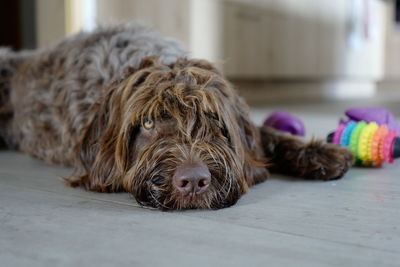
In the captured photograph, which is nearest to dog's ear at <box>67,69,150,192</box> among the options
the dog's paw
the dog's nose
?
the dog's nose

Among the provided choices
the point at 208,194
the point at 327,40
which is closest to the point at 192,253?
the point at 208,194

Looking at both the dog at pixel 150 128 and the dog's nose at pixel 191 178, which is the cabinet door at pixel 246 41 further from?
the dog's nose at pixel 191 178

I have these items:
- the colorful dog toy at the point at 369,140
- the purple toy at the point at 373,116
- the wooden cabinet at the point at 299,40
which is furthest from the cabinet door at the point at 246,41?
the colorful dog toy at the point at 369,140

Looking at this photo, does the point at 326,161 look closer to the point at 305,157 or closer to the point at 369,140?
the point at 305,157

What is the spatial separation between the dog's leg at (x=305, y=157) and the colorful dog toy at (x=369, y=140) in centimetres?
19

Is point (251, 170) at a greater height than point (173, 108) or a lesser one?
lesser

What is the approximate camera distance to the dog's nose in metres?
1.86

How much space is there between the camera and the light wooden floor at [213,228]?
1.46m

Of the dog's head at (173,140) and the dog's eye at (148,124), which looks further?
the dog's eye at (148,124)

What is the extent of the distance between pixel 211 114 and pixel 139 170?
14.6 inches

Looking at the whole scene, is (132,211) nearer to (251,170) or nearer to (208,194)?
(208,194)

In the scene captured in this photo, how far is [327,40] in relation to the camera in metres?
10.6

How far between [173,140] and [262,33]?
696 cm

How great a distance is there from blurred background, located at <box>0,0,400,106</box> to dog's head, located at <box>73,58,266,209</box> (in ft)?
7.51
